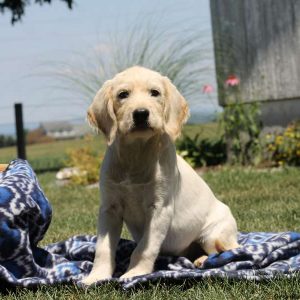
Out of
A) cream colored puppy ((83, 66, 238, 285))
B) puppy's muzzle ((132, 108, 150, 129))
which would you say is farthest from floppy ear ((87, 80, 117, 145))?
puppy's muzzle ((132, 108, 150, 129))

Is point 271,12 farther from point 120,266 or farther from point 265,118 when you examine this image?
point 120,266

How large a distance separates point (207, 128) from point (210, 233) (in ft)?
22.4

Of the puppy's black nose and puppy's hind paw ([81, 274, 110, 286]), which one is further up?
the puppy's black nose

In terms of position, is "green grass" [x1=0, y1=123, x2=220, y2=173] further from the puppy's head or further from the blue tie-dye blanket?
the puppy's head

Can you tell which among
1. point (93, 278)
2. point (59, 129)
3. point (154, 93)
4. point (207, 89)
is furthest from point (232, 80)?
point (59, 129)

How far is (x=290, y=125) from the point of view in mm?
9852

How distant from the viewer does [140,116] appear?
348 cm

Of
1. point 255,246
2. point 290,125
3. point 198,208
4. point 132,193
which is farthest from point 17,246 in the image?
point 290,125

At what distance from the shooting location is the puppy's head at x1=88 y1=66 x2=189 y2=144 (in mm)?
3512

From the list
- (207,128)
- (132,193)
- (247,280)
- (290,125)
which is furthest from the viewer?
(207,128)

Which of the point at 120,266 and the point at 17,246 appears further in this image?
the point at 120,266

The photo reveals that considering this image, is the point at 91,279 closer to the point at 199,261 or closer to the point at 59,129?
the point at 199,261

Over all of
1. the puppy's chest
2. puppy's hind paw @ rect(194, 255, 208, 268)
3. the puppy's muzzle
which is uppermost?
the puppy's muzzle

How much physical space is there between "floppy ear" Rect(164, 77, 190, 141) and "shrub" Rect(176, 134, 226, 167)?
259 inches
